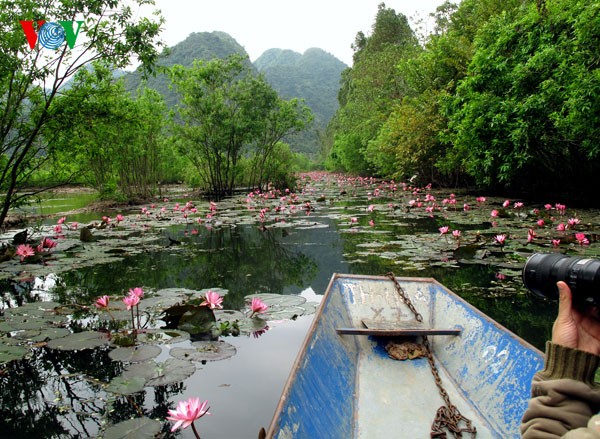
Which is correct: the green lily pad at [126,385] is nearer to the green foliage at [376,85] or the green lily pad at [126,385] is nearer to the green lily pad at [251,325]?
the green lily pad at [251,325]

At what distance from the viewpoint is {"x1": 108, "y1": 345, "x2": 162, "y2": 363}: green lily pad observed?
262cm

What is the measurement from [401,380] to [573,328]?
147 cm

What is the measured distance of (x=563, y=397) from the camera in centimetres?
117

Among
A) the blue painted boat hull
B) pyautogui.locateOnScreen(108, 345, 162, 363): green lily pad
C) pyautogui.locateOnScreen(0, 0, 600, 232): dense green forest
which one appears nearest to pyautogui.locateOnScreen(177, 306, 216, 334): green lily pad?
pyautogui.locateOnScreen(108, 345, 162, 363): green lily pad

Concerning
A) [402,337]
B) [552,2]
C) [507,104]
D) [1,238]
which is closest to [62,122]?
[1,238]

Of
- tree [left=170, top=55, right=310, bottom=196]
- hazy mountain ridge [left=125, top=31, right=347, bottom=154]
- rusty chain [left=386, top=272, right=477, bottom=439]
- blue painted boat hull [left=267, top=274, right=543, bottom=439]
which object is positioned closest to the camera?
blue painted boat hull [left=267, top=274, right=543, bottom=439]

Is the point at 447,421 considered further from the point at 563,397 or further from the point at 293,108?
the point at 293,108

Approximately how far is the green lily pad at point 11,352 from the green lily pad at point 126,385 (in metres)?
0.79

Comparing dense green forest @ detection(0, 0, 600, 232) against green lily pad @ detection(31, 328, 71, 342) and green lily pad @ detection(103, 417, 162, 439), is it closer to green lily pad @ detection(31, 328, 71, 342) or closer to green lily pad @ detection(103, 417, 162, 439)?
green lily pad @ detection(31, 328, 71, 342)

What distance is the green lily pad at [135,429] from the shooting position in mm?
1838

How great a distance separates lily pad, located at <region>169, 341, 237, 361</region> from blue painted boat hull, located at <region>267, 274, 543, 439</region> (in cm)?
83

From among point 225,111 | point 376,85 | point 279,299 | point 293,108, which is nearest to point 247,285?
point 279,299

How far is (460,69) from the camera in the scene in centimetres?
1370

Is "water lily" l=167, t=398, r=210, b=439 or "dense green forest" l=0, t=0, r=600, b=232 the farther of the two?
"dense green forest" l=0, t=0, r=600, b=232
